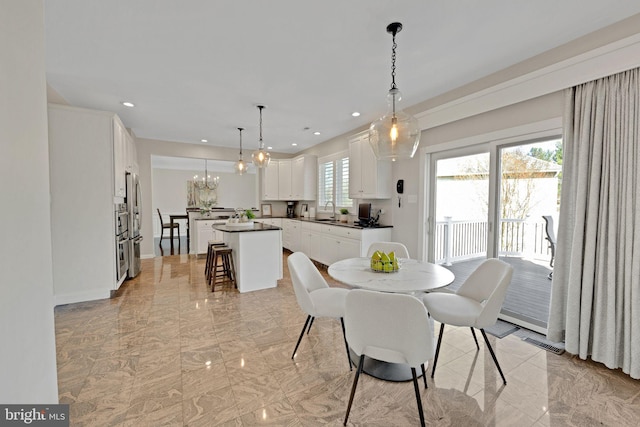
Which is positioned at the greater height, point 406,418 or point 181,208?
point 181,208

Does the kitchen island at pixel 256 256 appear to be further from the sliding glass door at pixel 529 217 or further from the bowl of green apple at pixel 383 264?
the sliding glass door at pixel 529 217

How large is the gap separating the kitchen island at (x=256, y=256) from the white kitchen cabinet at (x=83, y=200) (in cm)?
153

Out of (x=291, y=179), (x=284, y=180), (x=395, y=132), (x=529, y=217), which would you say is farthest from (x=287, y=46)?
(x=284, y=180)

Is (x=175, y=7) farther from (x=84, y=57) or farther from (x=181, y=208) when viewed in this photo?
(x=181, y=208)

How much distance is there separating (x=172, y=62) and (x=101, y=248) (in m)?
2.61

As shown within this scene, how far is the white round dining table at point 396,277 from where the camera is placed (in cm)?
196

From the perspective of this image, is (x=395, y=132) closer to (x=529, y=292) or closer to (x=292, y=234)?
(x=529, y=292)

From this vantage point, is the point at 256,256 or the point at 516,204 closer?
the point at 516,204

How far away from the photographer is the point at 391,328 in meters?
1.53

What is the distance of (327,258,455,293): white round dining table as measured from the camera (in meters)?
1.96

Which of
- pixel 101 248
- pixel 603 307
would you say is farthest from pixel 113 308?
pixel 603 307

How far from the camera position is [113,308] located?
133 inches

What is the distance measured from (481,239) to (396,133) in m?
2.47

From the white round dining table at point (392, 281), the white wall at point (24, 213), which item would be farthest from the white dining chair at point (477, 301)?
the white wall at point (24, 213)
